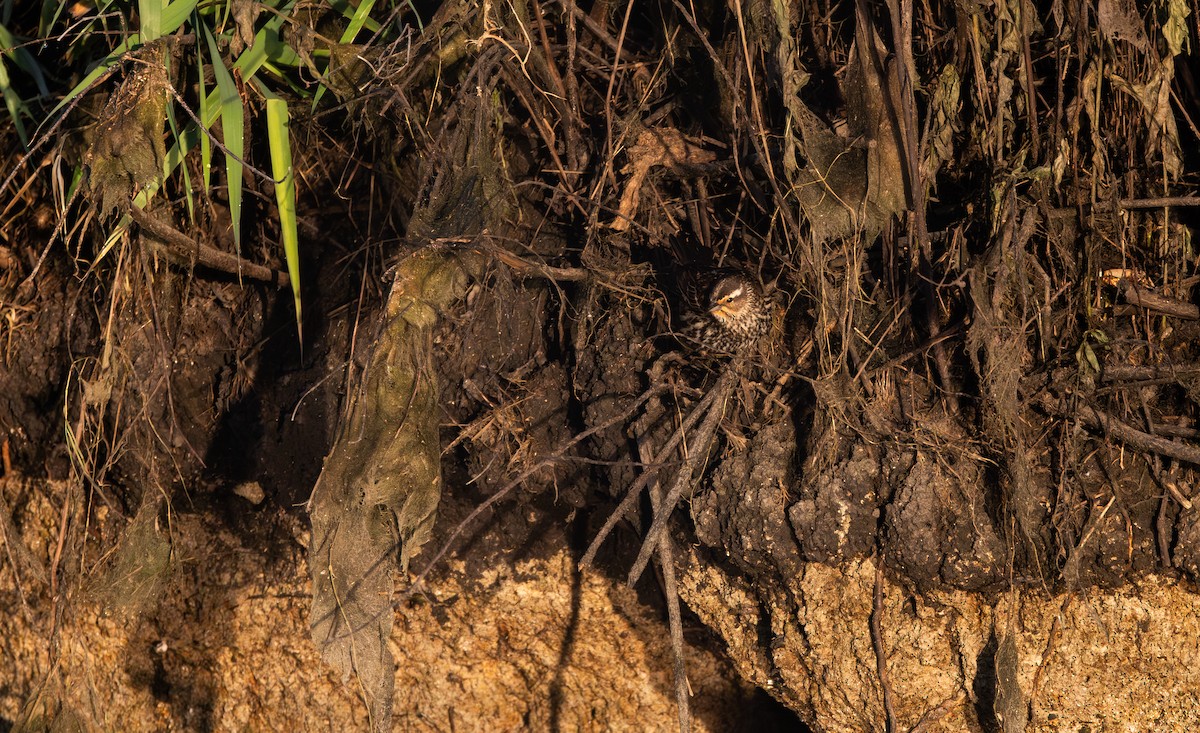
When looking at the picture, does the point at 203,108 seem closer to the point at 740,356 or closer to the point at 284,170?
the point at 284,170

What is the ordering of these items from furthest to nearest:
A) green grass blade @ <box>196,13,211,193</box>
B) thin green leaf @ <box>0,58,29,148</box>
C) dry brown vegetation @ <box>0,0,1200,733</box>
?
thin green leaf @ <box>0,58,29,148</box> → green grass blade @ <box>196,13,211,193</box> → dry brown vegetation @ <box>0,0,1200,733</box>

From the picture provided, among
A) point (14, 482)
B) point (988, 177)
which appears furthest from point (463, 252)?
point (14, 482)

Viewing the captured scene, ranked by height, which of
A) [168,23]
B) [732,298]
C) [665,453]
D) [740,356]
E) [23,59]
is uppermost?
[168,23]

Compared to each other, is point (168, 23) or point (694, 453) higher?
point (168, 23)

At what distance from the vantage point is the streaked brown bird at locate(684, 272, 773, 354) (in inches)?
97.8

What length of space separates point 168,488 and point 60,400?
44 cm

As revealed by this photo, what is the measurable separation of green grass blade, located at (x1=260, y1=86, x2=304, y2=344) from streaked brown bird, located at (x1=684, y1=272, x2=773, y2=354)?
1014mm

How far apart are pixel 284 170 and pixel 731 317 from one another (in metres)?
1.16

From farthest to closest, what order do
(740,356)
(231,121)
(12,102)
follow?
(12,102)
(740,356)
(231,121)

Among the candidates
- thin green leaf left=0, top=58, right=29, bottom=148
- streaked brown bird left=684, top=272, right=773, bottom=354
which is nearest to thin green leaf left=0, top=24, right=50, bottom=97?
thin green leaf left=0, top=58, right=29, bottom=148

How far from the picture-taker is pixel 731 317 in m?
2.49

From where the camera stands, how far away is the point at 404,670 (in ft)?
9.97

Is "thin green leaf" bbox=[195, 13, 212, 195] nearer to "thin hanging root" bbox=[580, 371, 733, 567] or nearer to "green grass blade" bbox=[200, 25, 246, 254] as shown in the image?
"green grass blade" bbox=[200, 25, 246, 254]

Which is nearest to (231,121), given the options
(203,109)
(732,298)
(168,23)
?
(203,109)
